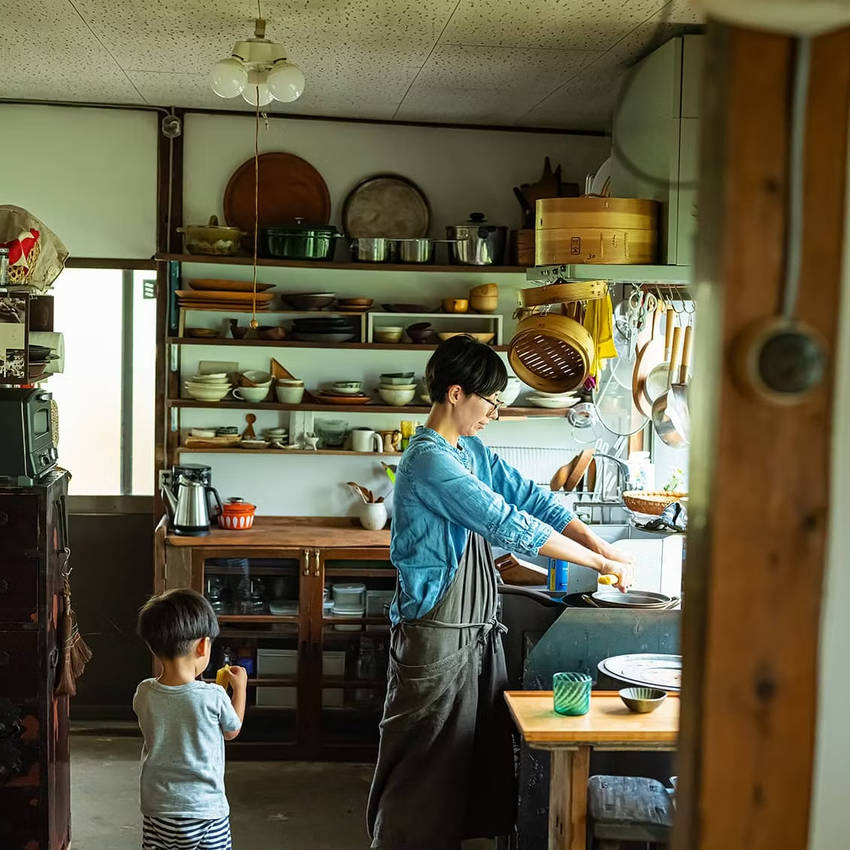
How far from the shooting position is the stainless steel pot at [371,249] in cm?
476

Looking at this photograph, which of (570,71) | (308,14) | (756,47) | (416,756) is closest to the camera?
(756,47)

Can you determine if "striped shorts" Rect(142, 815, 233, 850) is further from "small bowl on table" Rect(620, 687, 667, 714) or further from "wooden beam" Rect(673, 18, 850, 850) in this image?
"wooden beam" Rect(673, 18, 850, 850)

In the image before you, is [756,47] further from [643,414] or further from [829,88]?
[643,414]

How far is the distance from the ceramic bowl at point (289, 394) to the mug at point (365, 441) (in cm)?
30

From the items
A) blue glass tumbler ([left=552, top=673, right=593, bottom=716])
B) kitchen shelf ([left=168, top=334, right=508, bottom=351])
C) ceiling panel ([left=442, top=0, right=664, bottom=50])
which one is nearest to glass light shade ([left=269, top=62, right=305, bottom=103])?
ceiling panel ([left=442, top=0, right=664, bottom=50])

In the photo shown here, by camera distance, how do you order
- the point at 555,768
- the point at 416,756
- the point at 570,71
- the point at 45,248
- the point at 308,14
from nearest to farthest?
1. the point at 555,768
2. the point at 416,756
3. the point at 308,14
4. the point at 45,248
5. the point at 570,71

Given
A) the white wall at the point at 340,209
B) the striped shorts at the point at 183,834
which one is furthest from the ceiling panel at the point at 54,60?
the striped shorts at the point at 183,834

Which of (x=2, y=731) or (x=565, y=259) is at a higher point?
(x=565, y=259)

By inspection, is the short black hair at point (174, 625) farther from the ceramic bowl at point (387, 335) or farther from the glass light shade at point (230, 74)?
the ceramic bowl at point (387, 335)

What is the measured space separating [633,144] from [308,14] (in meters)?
1.27

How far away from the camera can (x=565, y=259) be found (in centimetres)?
361

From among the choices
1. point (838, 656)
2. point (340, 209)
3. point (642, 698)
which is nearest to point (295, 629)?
point (340, 209)

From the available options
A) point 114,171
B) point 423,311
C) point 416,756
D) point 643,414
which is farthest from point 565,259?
point 114,171

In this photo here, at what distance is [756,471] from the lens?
109 centimetres
